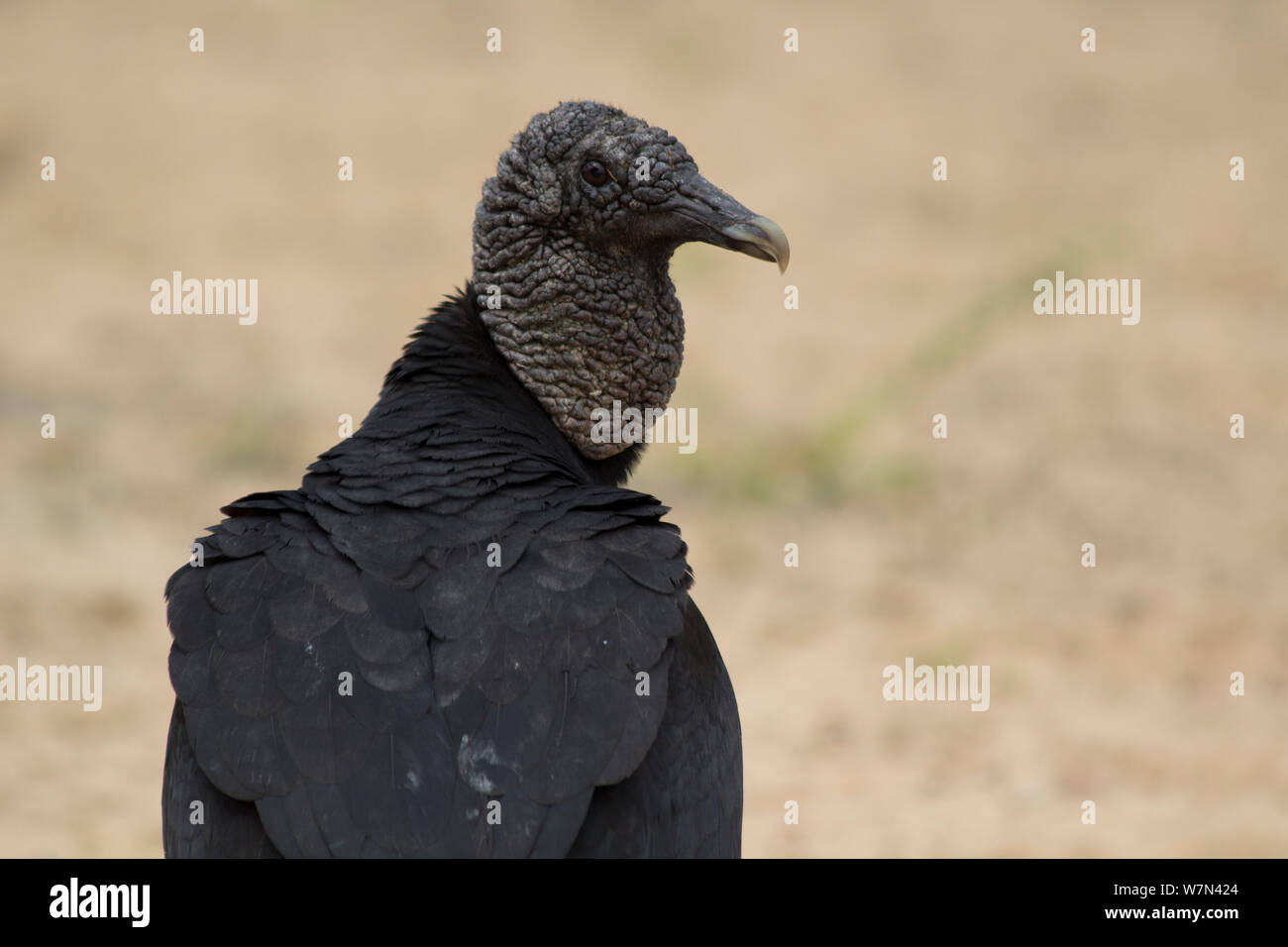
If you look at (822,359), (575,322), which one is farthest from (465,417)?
(822,359)

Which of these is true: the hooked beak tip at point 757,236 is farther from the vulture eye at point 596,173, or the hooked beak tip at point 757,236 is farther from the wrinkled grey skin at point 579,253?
the vulture eye at point 596,173

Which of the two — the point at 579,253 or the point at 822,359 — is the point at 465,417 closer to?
the point at 579,253

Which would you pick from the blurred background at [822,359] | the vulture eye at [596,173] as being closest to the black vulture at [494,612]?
the vulture eye at [596,173]

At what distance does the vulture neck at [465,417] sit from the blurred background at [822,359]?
2.85 m

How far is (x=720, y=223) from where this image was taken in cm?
442

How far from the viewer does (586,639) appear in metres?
3.61

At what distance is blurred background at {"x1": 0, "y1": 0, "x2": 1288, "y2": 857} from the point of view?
7594 mm

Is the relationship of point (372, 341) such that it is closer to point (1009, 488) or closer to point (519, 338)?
point (1009, 488)

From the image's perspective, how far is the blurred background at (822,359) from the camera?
24.9ft

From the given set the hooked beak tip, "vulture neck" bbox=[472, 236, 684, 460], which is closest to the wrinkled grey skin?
"vulture neck" bbox=[472, 236, 684, 460]

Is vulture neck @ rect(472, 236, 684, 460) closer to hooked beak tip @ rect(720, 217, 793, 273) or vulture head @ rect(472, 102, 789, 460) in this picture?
vulture head @ rect(472, 102, 789, 460)

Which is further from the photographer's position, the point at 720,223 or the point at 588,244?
the point at 588,244

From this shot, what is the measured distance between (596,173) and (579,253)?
25cm
